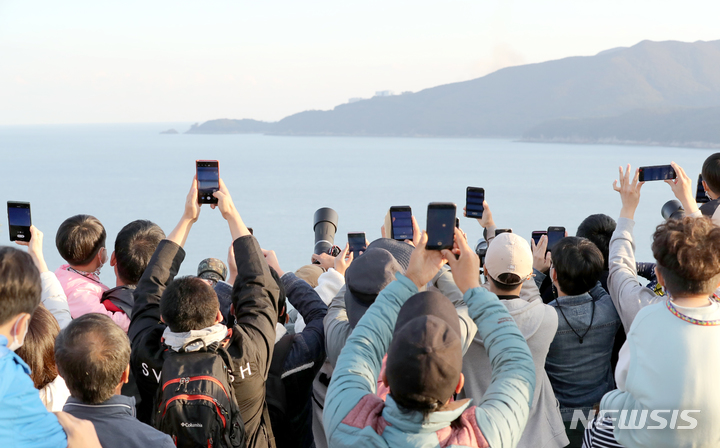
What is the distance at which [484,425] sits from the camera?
1.37 meters

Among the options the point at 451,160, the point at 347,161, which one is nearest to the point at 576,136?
the point at 451,160

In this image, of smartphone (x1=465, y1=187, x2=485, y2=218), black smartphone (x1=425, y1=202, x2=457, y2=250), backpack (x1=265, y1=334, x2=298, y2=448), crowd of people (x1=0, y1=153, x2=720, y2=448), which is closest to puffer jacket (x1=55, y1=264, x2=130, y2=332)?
crowd of people (x1=0, y1=153, x2=720, y2=448)

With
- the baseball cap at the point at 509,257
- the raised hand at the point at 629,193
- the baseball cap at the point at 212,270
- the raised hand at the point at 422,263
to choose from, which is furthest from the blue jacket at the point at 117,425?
the raised hand at the point at 629,193

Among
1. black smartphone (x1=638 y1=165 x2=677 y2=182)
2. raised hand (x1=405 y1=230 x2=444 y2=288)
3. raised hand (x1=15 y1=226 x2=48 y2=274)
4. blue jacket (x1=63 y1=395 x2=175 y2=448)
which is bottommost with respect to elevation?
blue jacket (x1=63 y1=395 x2=175 y2=448)

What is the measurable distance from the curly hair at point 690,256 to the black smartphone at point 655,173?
1.41 m

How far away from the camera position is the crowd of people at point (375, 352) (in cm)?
133

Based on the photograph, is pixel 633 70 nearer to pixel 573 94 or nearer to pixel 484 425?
pixel 573 94

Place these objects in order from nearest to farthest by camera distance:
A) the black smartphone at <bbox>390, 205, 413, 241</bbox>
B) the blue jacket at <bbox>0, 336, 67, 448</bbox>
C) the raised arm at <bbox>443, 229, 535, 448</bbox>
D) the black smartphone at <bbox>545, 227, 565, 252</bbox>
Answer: the blue jacket at <bbox>0, 336, 67, 448</bbox> < the raised arm at <bbox>443, 229, 535, 448</bbox> < the black smartphone at <bbox>390, 205, 413, 241</bbox> < the black smartphone at <bbox>545, 227, 565, 252</bbox>

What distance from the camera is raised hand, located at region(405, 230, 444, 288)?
1749mm

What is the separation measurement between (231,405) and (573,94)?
11703cm

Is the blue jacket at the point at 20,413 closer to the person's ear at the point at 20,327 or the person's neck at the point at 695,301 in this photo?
the person's ear at the point at 20,327

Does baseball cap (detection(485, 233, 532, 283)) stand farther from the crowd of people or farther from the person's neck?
the person's neck

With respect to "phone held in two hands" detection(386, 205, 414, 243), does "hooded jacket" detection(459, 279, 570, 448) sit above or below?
below

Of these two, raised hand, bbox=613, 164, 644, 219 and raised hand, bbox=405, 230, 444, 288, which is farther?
raised hand, bbox=613, 164, 644, 219
